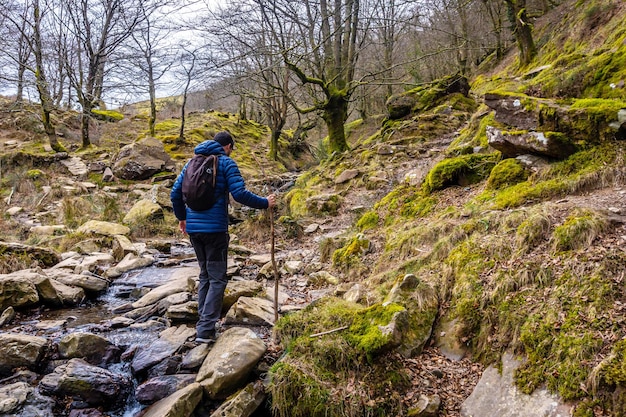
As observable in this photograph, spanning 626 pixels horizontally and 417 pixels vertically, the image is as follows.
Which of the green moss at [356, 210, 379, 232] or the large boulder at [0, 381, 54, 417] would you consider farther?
the green moss at [356, 210, 379, 232]

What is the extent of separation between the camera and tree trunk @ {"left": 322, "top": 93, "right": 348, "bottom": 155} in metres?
12.6

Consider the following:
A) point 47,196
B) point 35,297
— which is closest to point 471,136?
point 35,297

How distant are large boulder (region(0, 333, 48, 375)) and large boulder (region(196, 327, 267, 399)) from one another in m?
1.58

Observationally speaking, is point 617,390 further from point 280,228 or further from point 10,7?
point 10,7

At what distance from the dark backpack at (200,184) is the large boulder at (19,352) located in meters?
1.92

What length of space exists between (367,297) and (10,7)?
59.5ft

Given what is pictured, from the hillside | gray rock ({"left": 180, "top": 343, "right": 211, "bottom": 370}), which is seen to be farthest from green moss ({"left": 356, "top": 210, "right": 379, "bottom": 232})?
gray rock ({"left": 180, "top": 343, "right": 211, "bottom": 370})

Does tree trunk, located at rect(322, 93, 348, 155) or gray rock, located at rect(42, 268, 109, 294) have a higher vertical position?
tree trunk, located at rect(322, 93, 348, 155)

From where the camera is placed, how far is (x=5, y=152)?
568 inches

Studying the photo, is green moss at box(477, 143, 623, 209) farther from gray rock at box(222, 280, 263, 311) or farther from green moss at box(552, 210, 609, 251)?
gray rock at box(222, 280, 263, 311)

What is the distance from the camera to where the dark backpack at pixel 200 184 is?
11.3 ft

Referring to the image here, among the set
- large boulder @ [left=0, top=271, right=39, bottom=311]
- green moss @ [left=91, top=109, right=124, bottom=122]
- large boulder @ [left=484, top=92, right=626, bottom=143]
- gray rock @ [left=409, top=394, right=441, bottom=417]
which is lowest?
gray rock @ [left=409, top=394, right=441, bottom=417]

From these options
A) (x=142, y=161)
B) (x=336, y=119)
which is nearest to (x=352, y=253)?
(x=336, y=119)

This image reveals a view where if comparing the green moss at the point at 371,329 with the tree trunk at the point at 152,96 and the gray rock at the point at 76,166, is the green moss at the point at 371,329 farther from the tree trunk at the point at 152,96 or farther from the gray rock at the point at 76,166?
the tree trunk at the point at 152,96
